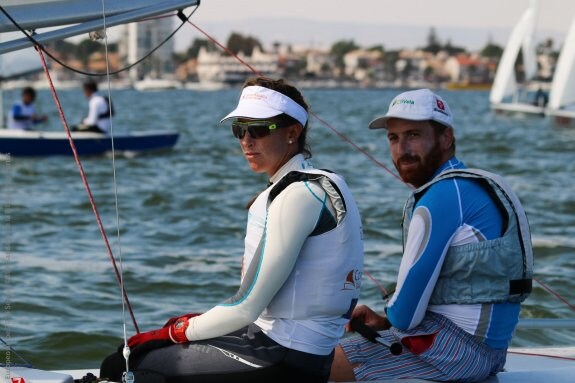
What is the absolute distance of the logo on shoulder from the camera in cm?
253

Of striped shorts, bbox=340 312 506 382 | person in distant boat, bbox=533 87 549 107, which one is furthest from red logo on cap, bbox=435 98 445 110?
person in distant boat, bbox=533 87 549 107

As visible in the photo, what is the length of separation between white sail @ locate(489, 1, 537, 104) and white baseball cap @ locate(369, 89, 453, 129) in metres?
36.7

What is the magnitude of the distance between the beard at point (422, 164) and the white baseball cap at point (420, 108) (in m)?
0.08

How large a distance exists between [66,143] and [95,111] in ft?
3.75

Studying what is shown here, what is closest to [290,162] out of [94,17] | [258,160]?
[258,160]

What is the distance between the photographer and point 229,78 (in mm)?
127875

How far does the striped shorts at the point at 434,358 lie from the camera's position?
278cm

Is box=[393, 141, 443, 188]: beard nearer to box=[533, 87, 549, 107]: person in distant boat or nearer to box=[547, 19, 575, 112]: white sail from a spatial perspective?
box=[547, 19, 575, 112]: white sail

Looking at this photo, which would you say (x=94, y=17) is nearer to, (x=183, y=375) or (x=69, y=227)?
(x=183, y=375)

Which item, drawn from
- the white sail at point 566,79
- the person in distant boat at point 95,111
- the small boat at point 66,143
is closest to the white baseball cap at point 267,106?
the person in distant boat at point 95,111

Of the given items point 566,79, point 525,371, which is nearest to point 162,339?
point 525,371

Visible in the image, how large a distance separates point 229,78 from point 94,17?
125189mm

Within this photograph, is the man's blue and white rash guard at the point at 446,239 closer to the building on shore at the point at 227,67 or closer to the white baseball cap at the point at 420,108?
the white baseball cap at the point at 420,108

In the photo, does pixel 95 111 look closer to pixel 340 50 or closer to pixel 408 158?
pixel 408 158
